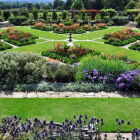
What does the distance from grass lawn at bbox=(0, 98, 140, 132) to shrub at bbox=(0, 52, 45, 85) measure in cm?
132

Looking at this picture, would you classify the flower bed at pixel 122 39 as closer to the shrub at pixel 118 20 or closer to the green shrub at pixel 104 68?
the green shrub at pixel 104 68

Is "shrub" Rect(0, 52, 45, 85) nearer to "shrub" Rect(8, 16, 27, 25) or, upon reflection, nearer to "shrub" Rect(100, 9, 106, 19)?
"shrub" Rect(8, 16, 27, 25)

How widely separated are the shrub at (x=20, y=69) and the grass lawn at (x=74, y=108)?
1318 mm

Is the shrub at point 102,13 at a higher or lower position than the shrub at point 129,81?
higher

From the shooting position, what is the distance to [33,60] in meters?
8.33

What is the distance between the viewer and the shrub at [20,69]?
735 centimetres

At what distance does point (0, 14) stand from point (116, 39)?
91.2ft

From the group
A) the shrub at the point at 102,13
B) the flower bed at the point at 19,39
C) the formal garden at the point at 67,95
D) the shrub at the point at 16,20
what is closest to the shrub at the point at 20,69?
the formal garden at the point at 67,95

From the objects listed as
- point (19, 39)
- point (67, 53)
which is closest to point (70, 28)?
point (19, 39)

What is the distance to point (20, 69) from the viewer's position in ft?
24.9

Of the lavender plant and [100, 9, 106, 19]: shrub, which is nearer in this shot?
the lavender plant

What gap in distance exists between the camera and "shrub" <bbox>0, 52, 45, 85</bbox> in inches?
289

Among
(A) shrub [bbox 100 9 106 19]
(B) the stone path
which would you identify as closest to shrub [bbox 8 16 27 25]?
(A) shrub [bbox 100 9 106 19]

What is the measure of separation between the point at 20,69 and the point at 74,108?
3.23m
